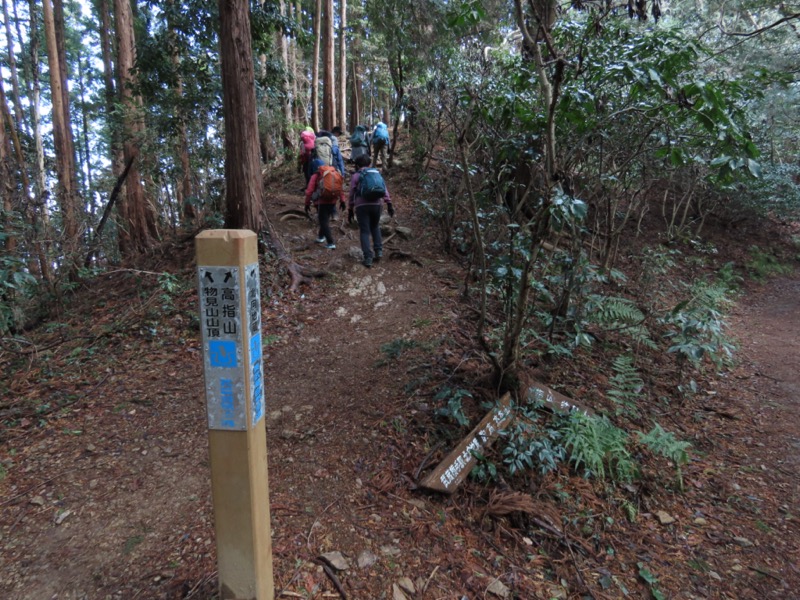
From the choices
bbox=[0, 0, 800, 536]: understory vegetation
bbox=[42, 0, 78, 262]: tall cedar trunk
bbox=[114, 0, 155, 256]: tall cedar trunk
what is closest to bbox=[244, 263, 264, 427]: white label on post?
bbox=[0, 0, 800, 536]: understory vegetation

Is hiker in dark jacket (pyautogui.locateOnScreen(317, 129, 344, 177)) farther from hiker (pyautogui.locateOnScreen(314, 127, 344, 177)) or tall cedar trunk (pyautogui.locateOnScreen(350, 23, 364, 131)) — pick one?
tall cedar trunk (pyautogui.locateOnScreen(350, 23, 364, 131))

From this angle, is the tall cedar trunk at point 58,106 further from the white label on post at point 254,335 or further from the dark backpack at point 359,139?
the white label on post at point 254,335

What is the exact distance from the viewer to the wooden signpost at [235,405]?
1827 millimetres

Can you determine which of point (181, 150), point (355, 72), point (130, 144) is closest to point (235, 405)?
point (181, 150)

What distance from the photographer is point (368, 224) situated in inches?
303

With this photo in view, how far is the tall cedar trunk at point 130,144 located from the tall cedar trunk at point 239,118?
131 inches

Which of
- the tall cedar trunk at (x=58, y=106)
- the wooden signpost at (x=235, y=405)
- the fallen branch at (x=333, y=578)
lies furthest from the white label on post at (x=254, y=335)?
the tall cedar trunk at (x=58, y=106)

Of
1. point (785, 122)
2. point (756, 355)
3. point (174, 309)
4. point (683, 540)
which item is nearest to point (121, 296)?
point (174, 309)

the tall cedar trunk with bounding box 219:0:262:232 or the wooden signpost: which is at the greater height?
the tall cedar trunk with bounding box 219:0:262:232

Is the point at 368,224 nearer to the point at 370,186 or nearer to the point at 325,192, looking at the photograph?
the point at 370,186

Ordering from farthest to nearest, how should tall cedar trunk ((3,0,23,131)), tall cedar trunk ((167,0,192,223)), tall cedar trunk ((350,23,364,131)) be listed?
tall cedar trunk ((350,23,364,131)) → tall cedar trunk ((3,0,23,131)) → tall cedar trunk ((167,0,192,223))

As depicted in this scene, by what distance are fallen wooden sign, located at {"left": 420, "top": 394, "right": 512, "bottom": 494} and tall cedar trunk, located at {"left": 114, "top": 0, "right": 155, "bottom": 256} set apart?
9.09m

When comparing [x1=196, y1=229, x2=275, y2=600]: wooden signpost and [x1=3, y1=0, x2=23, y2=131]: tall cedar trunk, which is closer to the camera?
[x1=196, y1=229, x2=275, y2=600]: wooden signpost

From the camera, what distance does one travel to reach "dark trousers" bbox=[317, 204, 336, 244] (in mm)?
8203
